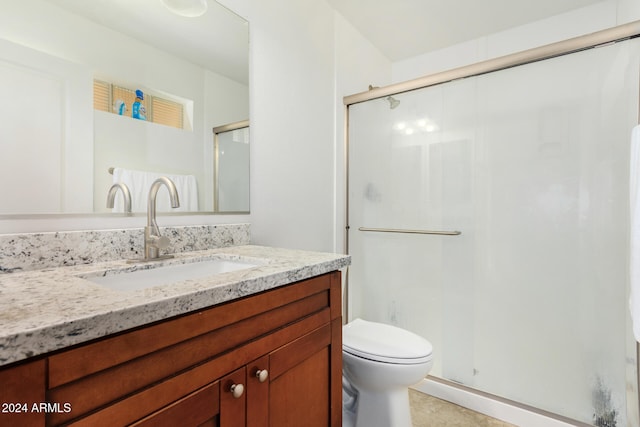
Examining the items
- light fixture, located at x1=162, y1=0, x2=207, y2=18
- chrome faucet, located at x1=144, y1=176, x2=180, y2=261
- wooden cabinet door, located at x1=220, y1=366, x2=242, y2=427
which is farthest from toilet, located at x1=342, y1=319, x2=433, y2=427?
light fixture, located at x1=162, y1=0, x2=207, y2=18

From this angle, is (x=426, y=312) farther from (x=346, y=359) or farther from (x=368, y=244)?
(x=346, y=359)

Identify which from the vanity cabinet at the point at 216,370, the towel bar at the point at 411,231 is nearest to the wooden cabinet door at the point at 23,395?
the vanity cabinet at the point at 216,370

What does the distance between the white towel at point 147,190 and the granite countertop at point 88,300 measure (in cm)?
24

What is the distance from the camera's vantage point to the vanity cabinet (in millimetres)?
446

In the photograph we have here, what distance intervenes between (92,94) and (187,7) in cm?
55

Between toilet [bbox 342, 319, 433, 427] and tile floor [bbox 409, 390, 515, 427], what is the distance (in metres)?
0.31

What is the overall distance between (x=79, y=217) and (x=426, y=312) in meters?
1.74

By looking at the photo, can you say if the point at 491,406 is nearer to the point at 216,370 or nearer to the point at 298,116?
the point at 216,370

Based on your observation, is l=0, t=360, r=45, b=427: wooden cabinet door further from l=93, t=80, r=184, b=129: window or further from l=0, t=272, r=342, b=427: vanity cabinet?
l=93, t=80, r=184, b=129: window

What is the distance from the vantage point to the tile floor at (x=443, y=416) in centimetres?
152

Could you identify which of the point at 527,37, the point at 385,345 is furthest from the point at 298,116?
the point at 527,37

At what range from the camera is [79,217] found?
0.92 metres

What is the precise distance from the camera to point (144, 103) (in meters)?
1.09

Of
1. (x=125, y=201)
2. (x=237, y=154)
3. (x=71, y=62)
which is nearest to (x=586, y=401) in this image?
(x=237, y=154)
